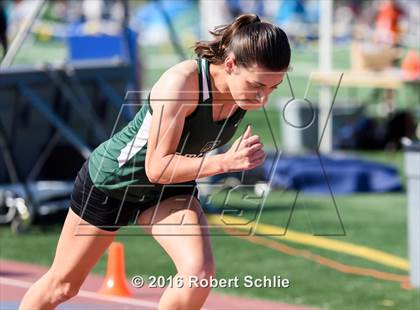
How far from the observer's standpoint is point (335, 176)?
1400 cm

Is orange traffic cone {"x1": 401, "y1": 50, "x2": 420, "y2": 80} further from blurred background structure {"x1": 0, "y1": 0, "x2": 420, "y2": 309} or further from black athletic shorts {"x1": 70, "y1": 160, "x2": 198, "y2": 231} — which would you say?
black athletic shorts {"x1": 70, "y1": 160, "x2": 198, "y2": 231}

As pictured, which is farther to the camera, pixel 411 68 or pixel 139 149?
pixel 411 68

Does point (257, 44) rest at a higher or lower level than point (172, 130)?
higher

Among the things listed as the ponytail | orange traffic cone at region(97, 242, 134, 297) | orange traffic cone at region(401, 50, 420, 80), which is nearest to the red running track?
orange traffic cone at region(97, 242, 134, 297)

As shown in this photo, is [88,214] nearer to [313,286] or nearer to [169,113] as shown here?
[169,113]

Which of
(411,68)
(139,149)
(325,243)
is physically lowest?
(411,68)

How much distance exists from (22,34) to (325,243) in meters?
3.83

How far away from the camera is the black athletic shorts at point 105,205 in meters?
5.09

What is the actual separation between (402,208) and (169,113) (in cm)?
846

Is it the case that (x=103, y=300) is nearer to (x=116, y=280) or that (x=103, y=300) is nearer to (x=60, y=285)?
(x=116, y=280)

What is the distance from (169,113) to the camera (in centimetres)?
469

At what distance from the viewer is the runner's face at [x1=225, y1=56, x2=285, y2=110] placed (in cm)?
473

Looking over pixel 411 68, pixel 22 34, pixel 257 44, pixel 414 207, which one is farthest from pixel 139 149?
pixel 411 68

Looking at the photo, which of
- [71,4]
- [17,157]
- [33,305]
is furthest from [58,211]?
[71,4]
